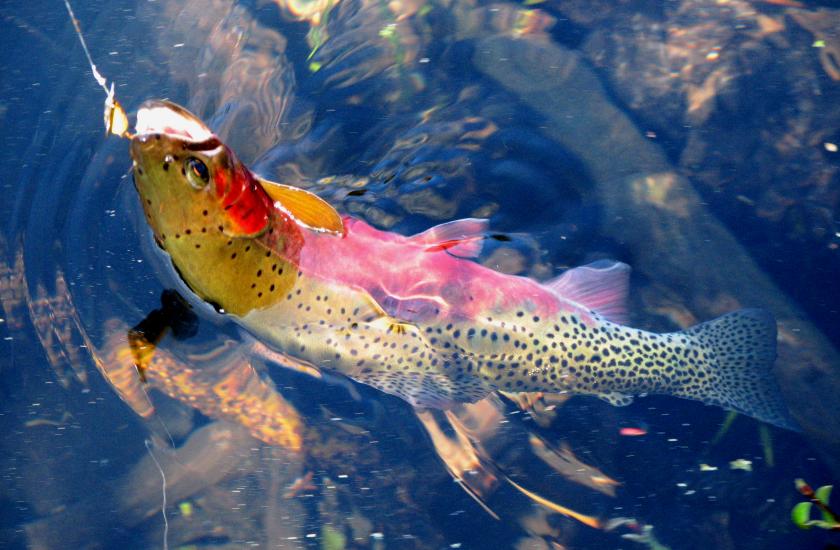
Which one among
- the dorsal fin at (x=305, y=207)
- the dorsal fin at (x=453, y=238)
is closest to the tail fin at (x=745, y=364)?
the dorsal fin at (x=453, y=238)

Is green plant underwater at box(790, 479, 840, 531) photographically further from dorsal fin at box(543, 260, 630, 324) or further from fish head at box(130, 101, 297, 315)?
fish head at box(130, 101, 297, 315)

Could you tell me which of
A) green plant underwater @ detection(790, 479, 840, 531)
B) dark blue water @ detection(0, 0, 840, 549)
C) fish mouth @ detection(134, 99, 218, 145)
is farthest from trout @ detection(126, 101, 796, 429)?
fish mouth @ detection(134, 99, 218, 145)

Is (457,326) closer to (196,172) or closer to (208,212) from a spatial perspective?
(208,212)

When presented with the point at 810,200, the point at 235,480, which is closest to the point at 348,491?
the point at 235,480

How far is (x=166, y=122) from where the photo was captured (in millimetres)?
2188

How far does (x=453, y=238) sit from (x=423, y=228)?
526 millimetres

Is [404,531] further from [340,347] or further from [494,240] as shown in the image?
[494,240]

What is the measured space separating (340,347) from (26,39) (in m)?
3.40

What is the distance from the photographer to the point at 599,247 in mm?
3980

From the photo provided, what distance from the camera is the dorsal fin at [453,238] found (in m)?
3.43

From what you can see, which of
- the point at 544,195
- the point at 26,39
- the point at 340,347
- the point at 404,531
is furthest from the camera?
the point at 26,39

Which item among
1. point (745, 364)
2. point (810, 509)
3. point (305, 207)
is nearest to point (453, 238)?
point (305, 207)

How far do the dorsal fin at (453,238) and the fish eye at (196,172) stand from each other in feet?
4.53

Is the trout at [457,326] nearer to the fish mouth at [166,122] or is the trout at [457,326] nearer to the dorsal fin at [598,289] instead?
the dorsal fin at [598,289]
